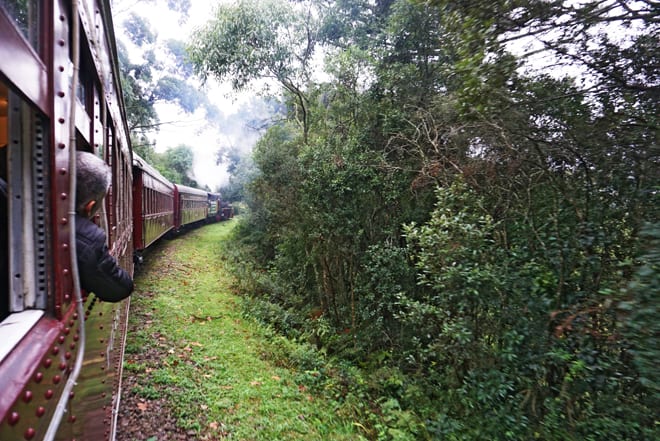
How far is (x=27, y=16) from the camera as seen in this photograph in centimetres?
109

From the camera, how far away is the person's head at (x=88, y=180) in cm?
141

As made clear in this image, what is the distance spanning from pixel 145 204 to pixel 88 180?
7.59m

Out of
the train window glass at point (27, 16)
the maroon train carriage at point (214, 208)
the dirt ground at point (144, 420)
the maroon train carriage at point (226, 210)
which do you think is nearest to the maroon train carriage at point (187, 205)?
the maroon train carriage at point (214, 208)

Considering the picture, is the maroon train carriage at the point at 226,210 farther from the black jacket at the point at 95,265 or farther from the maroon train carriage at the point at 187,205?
the black jacket at the point at 95,265

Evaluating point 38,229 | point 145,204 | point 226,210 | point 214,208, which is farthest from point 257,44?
point 226,210

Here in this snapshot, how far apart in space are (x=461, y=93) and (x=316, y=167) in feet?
12.3

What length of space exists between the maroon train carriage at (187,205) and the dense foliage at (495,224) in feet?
31.3

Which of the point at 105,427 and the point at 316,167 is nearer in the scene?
the point at 105,427

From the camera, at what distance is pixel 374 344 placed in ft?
20.4

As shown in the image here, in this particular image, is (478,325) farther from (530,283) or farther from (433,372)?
(433,372)

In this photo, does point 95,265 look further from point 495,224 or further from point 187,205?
point 187,205

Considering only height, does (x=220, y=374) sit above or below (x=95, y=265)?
below

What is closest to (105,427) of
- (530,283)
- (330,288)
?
(530,283)

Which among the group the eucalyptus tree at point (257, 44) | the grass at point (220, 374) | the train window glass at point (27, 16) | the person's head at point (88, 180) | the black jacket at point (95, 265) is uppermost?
the eucalyptus tree at point (257, 44)
